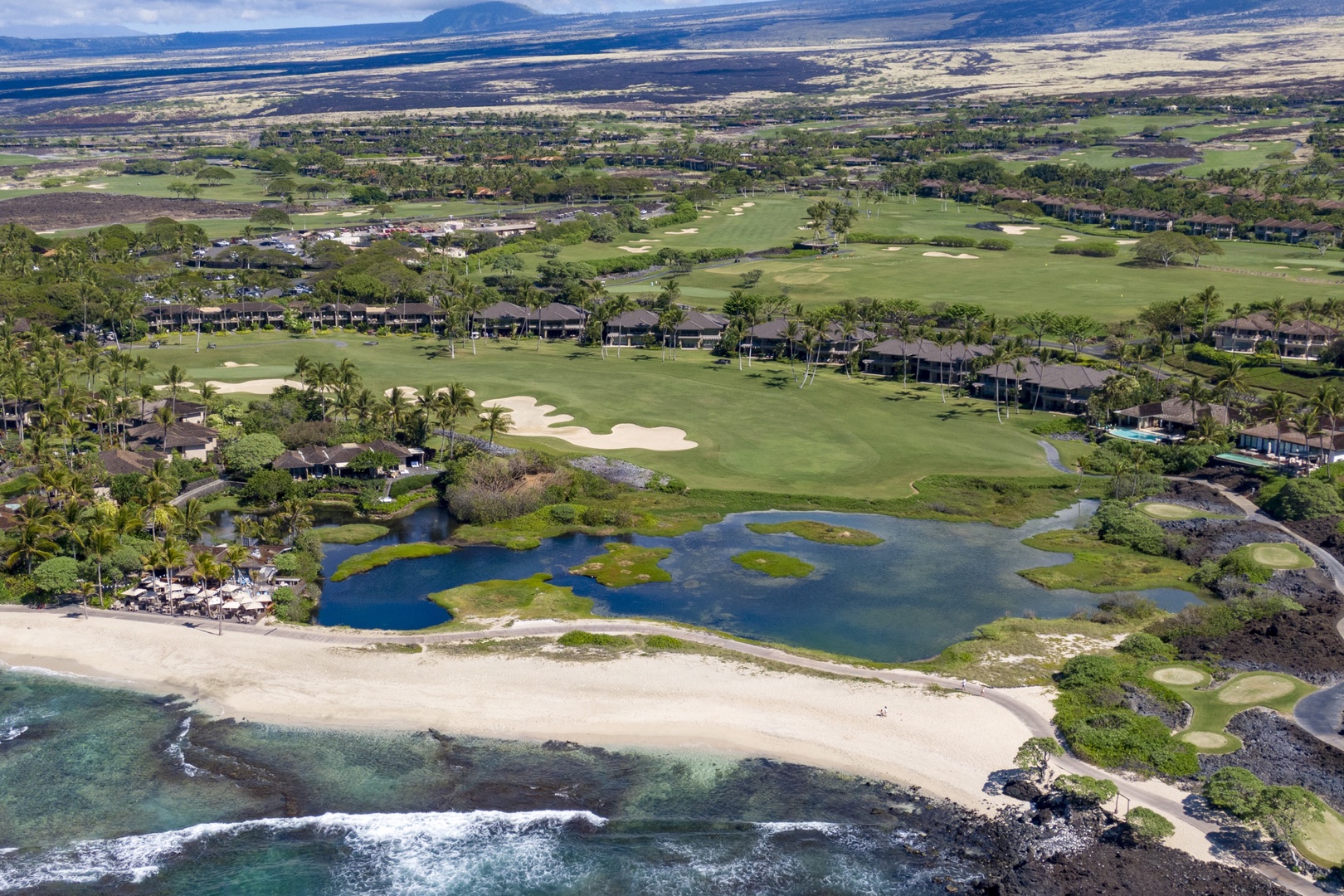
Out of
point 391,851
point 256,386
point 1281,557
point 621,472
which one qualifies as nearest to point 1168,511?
point 1281,557

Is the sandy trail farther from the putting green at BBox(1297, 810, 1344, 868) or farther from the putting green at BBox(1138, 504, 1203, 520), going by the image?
the putting green at BBox(1138, 504, 1203, 520)

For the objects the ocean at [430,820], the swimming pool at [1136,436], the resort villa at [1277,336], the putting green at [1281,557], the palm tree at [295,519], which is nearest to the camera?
the ocean at [430,820]

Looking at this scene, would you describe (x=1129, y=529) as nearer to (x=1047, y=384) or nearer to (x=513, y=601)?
(x=1047, y=384)

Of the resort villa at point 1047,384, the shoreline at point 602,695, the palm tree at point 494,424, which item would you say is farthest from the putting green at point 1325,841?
the resort villa at point 1047,384

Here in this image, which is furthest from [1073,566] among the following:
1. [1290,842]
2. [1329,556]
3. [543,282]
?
[543,282]

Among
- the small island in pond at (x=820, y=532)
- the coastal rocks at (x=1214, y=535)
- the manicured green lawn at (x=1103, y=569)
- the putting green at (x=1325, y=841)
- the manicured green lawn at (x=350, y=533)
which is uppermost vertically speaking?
the manicured green lawn at (x=350, y=533)

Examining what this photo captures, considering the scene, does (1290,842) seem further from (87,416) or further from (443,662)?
(87,416)

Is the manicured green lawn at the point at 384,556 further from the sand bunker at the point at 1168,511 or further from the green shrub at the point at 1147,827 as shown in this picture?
Answer: the sand bunker at the point at 1168,511
